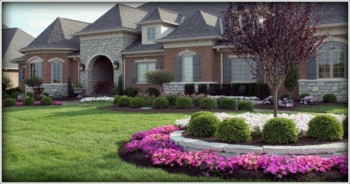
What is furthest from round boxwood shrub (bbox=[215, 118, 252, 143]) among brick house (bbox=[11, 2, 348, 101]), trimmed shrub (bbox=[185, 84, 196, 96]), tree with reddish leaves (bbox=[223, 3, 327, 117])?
trimmed shrub (bbox=[185, 84, 196, 96])

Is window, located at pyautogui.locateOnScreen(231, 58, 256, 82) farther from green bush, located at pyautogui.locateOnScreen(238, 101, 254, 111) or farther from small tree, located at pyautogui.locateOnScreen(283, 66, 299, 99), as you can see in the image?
green bush, located at pyautogui.locateOnScreen(238, 101, 254, 111)

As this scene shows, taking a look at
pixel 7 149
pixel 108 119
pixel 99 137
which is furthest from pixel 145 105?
pixel 7 149

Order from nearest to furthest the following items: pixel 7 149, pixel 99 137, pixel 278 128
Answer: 1. pixel 278 128
2. pixel 7 149
3. pixel 99 137

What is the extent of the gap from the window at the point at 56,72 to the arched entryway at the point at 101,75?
94.5 inches

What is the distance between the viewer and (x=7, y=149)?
7.41 meters

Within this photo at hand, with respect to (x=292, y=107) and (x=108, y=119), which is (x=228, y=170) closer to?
(x=108, y=119)

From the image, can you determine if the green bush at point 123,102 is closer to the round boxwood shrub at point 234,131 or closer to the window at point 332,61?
the window at point 332,61

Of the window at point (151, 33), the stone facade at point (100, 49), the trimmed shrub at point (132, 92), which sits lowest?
the trimmed shrub at point (132, 92)

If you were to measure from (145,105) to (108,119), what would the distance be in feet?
14.6

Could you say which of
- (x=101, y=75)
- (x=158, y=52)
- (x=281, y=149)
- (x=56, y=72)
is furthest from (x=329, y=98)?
(x=56, y=72)

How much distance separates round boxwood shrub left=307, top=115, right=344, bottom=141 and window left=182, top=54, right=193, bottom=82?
15.5 m

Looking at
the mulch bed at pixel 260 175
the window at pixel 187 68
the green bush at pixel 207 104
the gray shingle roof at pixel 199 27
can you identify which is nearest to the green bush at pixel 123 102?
the green bush at pixel 207 104

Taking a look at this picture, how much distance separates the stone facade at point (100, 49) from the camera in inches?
986

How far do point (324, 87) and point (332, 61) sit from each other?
50.2 inches
